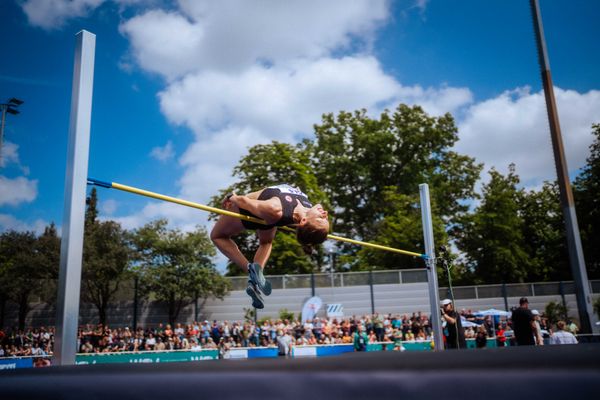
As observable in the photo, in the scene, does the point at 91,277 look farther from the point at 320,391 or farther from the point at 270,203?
the point at 320,391

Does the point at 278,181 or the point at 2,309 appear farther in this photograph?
the point at 278,181

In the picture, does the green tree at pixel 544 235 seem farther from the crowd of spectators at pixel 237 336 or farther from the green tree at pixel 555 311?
the crowd of spectators at pixel 237 336

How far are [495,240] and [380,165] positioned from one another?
7779mm

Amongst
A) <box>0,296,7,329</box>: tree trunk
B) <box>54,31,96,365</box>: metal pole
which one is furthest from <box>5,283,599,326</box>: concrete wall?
<box>54,31,96,365</box>: metal pole

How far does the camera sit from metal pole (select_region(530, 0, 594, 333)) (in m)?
8.16

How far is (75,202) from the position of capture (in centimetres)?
296

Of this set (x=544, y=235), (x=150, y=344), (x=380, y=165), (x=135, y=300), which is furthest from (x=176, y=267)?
(x=544, y=235)

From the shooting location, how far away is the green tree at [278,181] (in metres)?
21.6

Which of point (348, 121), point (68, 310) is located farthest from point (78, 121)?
point (348, 121)

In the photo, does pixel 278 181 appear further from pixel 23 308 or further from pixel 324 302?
pixel 23 308

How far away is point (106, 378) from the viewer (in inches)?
30.2

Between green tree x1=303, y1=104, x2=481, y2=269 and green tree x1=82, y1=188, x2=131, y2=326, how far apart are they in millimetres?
11782

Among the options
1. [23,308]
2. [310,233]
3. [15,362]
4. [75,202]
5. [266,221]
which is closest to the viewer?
[75,202]

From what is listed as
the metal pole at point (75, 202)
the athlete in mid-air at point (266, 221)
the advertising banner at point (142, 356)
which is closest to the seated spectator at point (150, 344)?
the advertising banner at point (142, 356)
